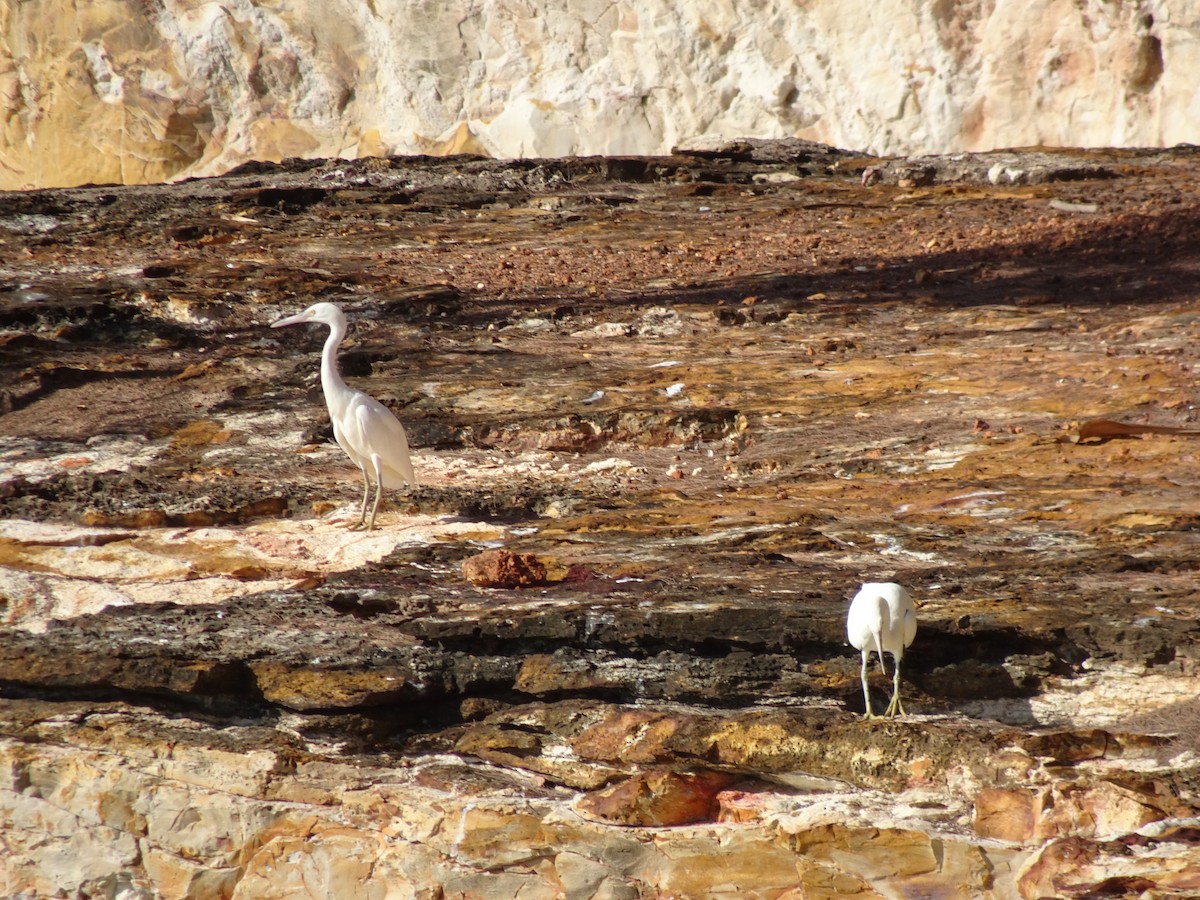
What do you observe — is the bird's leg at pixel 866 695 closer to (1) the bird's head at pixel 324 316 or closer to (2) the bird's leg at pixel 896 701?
(2) the bird's leg at pixel 896 701

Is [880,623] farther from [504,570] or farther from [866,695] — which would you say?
[504,570]

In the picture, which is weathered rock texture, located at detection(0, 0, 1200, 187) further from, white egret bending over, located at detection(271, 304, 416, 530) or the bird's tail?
the bird's tail

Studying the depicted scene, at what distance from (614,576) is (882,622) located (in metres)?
1.53

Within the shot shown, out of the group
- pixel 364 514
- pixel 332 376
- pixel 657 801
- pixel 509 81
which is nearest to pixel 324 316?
pixel 332 376

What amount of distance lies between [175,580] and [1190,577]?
432 cm

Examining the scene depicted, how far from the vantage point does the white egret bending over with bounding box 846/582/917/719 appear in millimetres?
4148

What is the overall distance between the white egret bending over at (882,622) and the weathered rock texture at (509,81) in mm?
10626

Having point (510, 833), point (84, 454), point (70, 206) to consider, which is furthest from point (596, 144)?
point (510, 833)

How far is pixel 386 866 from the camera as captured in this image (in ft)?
13.8

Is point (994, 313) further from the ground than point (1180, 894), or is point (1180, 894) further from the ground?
point (994, 313)

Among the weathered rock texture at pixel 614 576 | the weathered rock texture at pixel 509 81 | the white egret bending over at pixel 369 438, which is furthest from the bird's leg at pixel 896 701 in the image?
the weathered rock texture at pixel 509 81

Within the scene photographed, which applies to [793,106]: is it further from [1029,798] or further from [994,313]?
[1029,798]

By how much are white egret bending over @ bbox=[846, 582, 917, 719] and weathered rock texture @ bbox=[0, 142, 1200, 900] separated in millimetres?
271

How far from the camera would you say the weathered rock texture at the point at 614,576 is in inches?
161
